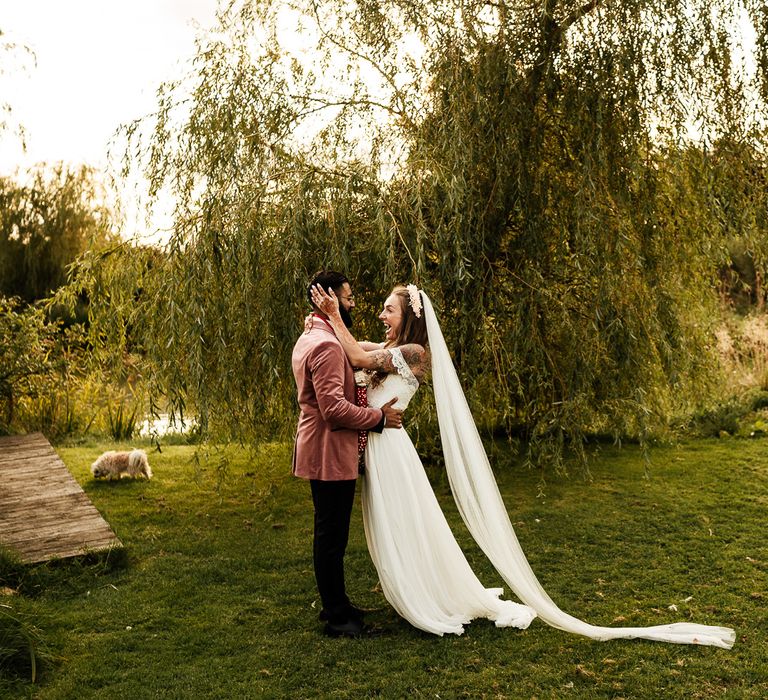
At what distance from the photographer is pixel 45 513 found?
5746 millimetres

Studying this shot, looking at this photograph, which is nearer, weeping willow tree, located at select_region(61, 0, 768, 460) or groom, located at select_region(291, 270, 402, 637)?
groom, located at select_region(291, 270, 402, 637)

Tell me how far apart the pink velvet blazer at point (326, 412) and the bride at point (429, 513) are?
147 millimetres

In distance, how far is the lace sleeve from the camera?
4.10m

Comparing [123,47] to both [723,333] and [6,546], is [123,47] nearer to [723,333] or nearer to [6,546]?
[6,546]

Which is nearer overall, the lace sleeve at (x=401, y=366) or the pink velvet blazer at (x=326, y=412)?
the pink velvet blazer at (x=326, y=412)

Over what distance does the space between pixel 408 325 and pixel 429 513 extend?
3.20 ft

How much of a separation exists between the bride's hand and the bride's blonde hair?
40 centimetres

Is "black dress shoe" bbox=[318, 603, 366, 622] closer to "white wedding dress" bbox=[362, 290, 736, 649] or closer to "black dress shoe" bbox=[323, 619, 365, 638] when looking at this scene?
"black dress shoe" bbox=[323, 619, 365, 638]

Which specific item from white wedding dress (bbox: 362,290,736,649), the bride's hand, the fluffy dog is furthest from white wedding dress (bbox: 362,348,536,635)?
the fluffy dog

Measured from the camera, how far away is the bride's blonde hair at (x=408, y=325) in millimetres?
Result: 4215

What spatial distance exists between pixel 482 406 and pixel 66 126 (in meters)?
9.76

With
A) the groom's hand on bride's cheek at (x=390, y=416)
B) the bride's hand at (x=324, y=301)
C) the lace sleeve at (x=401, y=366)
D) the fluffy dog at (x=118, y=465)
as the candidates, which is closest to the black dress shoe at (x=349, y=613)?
the groom's hand on bride's cheek at (x=390, y=416)

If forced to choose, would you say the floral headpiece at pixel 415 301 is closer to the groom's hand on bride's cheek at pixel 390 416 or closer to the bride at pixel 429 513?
the bride at pixel 429 513

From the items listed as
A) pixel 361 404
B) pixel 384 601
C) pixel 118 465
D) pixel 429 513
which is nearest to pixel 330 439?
pixel 361 404
